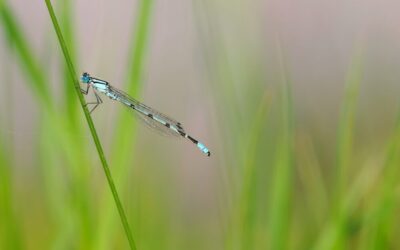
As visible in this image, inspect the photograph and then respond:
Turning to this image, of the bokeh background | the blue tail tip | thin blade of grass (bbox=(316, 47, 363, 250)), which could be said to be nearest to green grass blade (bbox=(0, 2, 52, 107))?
the bokeh background

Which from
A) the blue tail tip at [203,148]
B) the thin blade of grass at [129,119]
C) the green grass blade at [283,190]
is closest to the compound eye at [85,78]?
the thin blade of grass at [129,119]

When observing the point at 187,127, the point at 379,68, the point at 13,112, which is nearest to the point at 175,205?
the point at 187,127

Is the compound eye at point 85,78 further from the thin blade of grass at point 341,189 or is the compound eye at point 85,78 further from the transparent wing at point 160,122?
the thin blade of grass at point 341,189

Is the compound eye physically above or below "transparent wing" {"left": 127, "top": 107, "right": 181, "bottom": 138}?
above

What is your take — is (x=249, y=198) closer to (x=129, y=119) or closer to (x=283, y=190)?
(x=283, y=190)

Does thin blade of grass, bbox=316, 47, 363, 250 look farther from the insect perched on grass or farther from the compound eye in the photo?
the compound eye

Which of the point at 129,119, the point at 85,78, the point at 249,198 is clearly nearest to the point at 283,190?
the point at 249,198
